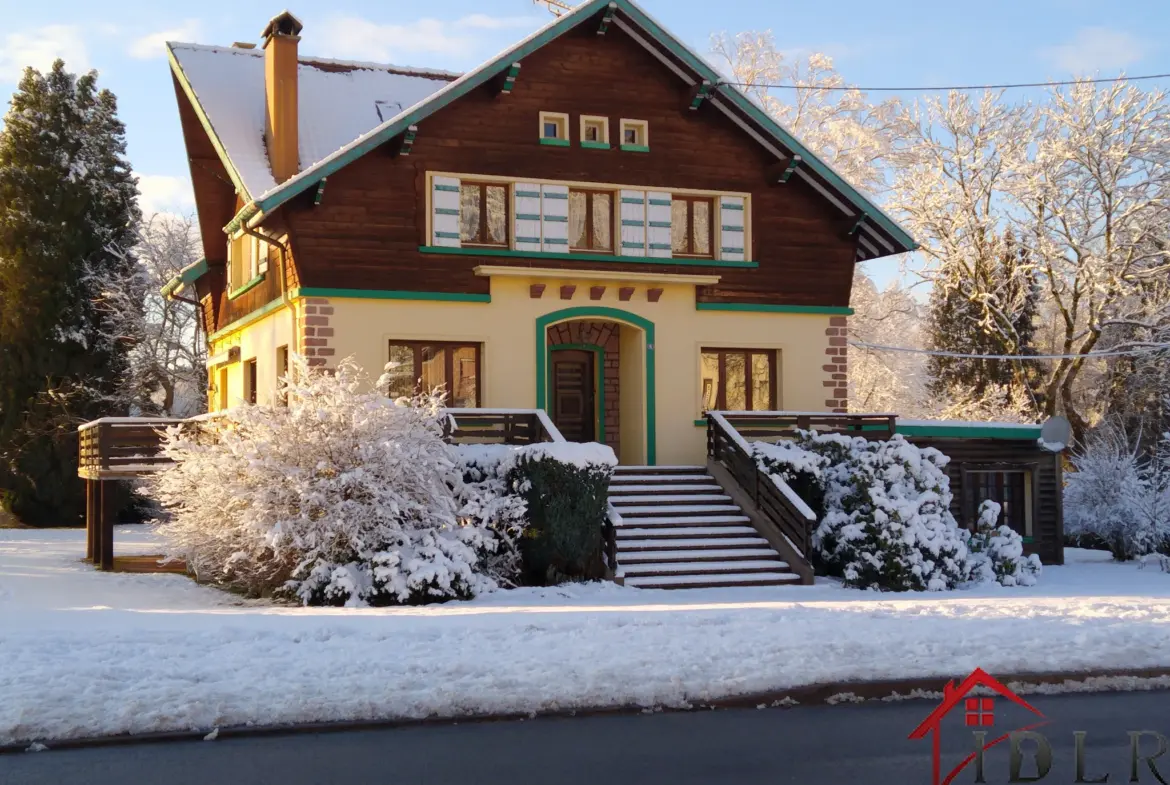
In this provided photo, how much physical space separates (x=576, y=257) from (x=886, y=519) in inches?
282

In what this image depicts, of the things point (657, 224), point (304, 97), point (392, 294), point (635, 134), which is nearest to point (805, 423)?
point (657, 224)

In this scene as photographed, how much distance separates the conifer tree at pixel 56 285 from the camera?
34531mm

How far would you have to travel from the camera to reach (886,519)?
60.2 ft

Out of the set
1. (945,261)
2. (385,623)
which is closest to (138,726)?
(385,623)

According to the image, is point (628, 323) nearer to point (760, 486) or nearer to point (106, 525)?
point (760, 486)

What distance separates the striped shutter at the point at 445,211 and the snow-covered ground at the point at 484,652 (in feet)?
25.7

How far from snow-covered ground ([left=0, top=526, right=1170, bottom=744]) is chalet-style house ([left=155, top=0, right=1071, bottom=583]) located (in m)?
6.77

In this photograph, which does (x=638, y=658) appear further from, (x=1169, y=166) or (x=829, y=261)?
(x=1169, y=166)

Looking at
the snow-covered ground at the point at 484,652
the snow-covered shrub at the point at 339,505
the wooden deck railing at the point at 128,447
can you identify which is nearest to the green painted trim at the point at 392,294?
the wooden deck railing at the point at 128,447

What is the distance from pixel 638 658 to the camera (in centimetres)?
1073

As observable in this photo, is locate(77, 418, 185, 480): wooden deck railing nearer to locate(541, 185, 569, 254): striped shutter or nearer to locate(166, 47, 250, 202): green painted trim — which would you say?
locate(166, 47, 250, 202): green painted trim

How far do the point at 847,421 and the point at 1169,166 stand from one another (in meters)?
20.0

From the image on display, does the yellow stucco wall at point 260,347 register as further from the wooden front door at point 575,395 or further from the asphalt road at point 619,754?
the asphalt road at point 619,754

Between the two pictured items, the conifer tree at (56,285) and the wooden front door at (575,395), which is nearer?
the wooden front door at (575,395)
